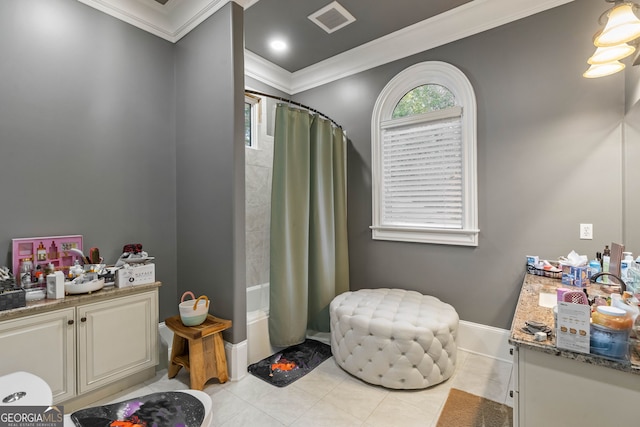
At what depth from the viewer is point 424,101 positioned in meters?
2.82

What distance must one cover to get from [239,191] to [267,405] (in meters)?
1.46

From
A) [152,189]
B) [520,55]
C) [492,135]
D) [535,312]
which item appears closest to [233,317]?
[152,189]

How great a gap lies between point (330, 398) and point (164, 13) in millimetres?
3378

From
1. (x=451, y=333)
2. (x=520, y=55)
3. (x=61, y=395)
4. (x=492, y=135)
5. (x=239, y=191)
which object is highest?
(x=520, y=55)

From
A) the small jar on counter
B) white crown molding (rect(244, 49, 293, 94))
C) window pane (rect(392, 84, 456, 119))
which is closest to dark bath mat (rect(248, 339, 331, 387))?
the small jar on counter

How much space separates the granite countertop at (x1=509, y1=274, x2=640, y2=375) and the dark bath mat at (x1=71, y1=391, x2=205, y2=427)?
1283 mm

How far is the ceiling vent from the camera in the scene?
2463 mm

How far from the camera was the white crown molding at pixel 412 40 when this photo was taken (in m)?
2.34

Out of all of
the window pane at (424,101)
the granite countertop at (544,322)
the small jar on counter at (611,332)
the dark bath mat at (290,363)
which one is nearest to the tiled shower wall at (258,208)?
the dark bath mat at (290,363)

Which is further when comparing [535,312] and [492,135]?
[492,135]

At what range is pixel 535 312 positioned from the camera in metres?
1.34

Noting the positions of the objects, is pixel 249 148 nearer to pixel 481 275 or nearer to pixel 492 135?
pixel 492 135

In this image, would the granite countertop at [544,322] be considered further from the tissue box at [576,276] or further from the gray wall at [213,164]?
the gray wall at [213,164]
